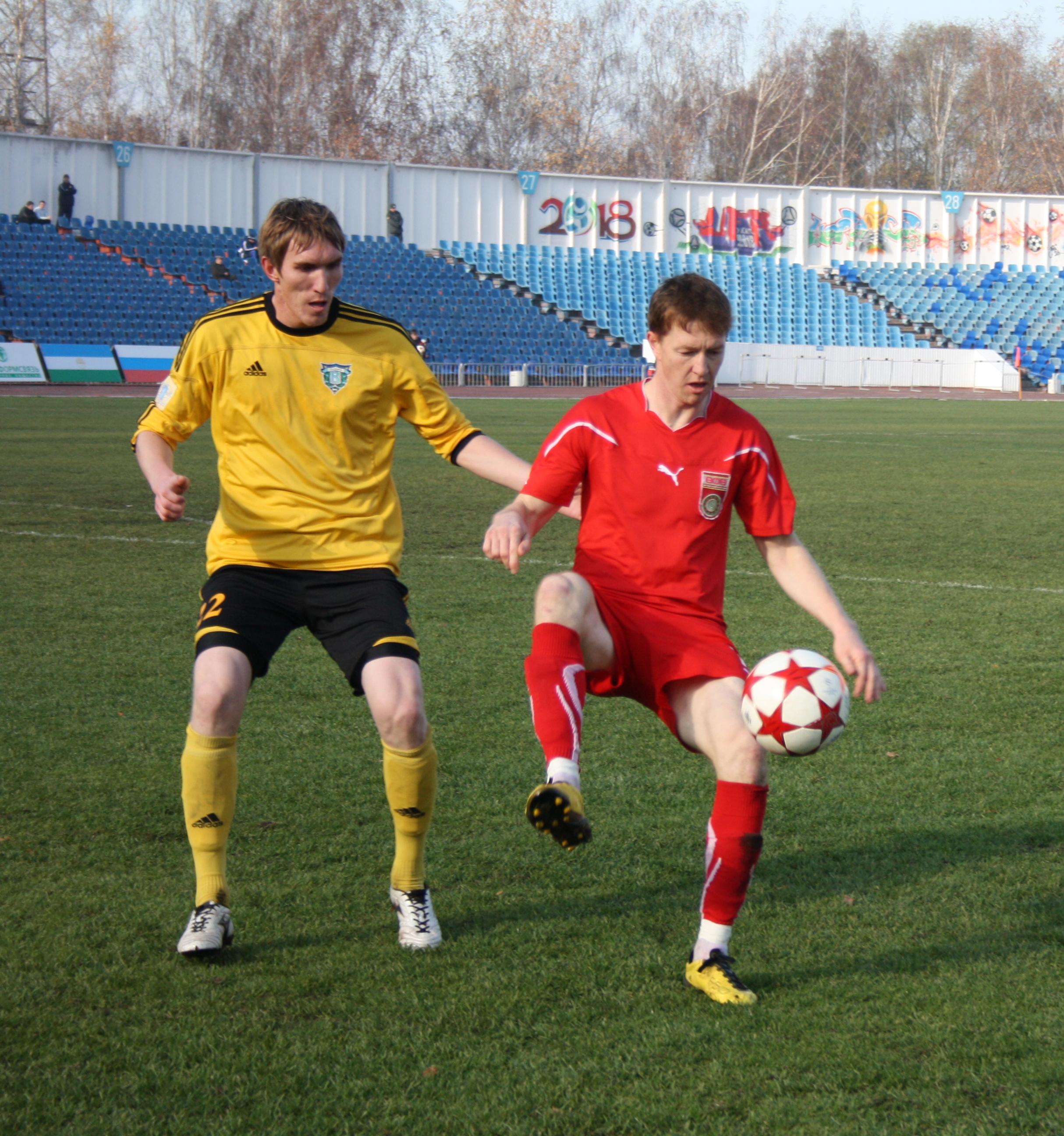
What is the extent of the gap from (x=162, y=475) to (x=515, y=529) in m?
0.99

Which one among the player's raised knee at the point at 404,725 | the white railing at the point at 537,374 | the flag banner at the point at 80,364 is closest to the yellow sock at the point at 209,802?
the player's raised knee at the point at 404,725

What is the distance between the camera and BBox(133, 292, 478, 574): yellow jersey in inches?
149

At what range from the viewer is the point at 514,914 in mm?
3850

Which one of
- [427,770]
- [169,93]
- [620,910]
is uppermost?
[169,93]

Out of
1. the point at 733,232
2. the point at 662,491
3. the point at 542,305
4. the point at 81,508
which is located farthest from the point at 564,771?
the point at 733,232

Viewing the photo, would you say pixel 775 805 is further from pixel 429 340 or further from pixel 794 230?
pixel 794 230

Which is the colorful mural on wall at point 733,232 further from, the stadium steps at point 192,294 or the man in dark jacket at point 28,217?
the man in dark jacket at point 28,217

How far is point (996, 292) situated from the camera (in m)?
49.3

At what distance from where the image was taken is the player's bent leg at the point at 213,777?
3529 mm

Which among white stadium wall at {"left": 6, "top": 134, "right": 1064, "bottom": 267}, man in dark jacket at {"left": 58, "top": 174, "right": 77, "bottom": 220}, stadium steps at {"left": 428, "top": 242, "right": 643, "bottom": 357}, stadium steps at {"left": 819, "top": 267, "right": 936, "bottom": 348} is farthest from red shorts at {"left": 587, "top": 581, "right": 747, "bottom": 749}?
stadium steps at {"left": 819, "top": 267, "right": 936, "bottom": 348}

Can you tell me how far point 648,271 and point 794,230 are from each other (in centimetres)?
616

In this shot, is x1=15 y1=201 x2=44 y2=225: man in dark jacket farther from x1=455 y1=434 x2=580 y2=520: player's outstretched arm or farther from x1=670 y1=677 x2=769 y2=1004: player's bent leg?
x1=670 y1=677 x2=769 y2=1004: player's bent leg

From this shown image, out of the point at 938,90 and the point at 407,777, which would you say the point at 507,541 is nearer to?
the point at 407,777

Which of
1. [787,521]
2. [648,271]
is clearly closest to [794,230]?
[648,271]
